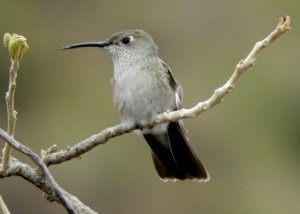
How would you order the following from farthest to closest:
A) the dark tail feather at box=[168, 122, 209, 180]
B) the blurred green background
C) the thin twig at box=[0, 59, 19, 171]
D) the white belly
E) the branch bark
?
the blurred green background
the dark tail feather at box=[168, 122, 209, 180]
the white belly
the thin twig at box=[0, 59, 19, 171]
the branch bark

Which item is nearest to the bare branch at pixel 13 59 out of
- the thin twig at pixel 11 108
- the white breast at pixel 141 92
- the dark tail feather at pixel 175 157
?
the thin twig at pixel 11 108

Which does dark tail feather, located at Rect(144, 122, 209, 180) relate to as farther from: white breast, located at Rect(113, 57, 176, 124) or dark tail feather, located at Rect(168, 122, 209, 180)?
white breast, located at Rect(113, 57, 176, 124)

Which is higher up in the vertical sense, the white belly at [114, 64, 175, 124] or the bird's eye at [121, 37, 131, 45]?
the bird's eye at [121, 37, 131, 45]

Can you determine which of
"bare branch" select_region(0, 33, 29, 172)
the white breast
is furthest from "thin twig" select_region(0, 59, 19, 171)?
the white breast

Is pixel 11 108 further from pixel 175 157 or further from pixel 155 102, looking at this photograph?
pixel 175 157

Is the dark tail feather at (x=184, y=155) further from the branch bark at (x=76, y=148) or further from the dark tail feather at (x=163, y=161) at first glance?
the branch bark at (x=76, y=148)

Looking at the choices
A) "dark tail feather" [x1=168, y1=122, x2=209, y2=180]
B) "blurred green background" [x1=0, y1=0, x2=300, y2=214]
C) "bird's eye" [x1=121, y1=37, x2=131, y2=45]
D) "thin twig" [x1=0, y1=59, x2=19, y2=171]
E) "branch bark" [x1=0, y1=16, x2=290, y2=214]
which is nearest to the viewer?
"branch bark" [x1=0, y1=16, x2=290, y2=214]

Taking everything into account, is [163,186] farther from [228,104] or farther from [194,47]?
[194,47]

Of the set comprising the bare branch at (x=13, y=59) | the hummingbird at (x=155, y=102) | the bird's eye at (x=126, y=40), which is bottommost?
the bare branch at (x=13, y=59)
